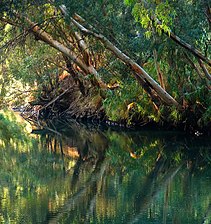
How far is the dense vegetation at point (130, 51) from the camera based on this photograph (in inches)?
469

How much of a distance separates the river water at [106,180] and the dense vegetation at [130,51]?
1.33 m

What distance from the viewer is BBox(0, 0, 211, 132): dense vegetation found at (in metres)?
11.9

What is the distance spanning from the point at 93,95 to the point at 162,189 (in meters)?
12.6

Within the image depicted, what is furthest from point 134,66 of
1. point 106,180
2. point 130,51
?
point 106,180

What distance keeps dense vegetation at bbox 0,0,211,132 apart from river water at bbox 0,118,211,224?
4.36ft

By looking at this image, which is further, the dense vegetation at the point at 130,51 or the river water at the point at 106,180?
the dense vegetation at the point at 130,51

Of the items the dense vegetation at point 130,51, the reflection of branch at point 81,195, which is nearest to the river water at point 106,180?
the reflection of branch at point 81,195

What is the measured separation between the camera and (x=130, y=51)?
14711mm

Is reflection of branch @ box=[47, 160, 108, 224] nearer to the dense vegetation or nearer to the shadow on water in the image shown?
the shadow on water

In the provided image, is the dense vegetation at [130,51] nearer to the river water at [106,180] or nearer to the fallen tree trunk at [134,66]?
the fallen tree trunk at [134,66]

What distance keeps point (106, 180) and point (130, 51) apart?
6.80m

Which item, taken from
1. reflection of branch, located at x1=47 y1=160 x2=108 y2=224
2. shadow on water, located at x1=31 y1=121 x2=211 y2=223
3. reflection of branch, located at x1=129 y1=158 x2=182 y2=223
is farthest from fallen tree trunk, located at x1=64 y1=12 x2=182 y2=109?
reflection of branch, located at x1=47 y1=160 x2=108 y2=224

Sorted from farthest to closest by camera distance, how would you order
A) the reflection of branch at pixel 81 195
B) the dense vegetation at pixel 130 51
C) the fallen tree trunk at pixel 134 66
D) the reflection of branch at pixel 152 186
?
the fallen tree trunk at pixel 134 66, the dense vegetation at pixel 130 51, the reflection of branch at pixel 152 186, the reflection of branch at pixel 81 195

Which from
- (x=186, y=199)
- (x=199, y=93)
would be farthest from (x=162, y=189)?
(x=199, y=93)
